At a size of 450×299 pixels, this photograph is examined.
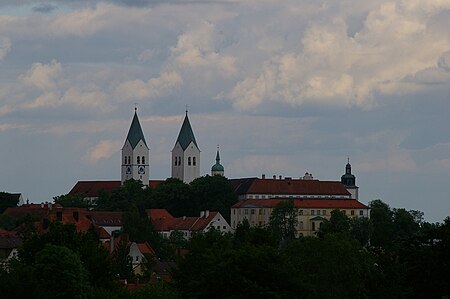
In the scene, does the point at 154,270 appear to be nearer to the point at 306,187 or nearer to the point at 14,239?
the point at 14,239

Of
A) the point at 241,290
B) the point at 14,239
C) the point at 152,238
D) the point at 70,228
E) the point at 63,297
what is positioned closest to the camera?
the point at 241,290

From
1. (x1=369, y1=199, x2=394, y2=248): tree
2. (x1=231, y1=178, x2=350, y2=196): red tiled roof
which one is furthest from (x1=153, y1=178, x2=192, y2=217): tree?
(x1=369, y1=199, x2=394, y2=248): tree

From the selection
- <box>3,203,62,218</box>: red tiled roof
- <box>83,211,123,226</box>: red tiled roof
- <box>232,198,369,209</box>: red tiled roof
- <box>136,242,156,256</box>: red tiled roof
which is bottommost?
<box>136,242,156,256</box>: red tiled roof

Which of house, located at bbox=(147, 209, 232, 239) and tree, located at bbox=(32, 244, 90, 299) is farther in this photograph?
house, located at bbox=(147, 209, 232, 239)

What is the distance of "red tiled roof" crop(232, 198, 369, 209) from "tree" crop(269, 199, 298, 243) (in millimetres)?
7502

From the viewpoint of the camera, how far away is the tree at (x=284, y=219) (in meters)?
168

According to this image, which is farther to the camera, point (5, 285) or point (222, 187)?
point (222, 187)

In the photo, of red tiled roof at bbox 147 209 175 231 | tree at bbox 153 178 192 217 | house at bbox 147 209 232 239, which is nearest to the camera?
house at bbox 147 209 232 239

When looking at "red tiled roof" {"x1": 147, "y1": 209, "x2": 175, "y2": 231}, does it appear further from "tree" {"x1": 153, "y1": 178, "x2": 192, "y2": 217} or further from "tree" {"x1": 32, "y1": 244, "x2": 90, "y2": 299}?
"tree" {"x1": 32, "y1": 244, "x2": 90, "y2": 299}

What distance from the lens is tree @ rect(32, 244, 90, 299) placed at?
64.3 metres

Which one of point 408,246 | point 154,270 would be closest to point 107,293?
point 408,246

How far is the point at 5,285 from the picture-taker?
193 ft

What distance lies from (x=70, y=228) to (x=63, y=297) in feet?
37.4

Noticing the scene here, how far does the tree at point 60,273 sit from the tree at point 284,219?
327 ft
